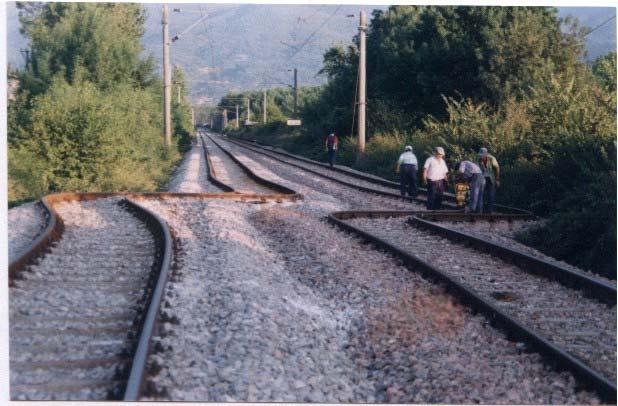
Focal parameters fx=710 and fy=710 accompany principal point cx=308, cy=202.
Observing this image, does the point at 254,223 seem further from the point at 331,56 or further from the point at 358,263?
the point at 331,56

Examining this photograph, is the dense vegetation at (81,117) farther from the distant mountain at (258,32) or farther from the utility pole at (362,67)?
the utility pole at (362,67)

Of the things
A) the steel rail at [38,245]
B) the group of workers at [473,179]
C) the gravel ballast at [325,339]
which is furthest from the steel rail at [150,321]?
the group of workers at [473,179]

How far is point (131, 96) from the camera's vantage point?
27.2 meters

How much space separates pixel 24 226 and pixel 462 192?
31.6 ft

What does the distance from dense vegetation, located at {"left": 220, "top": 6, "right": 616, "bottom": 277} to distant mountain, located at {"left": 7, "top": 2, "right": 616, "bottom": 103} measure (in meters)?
1.52

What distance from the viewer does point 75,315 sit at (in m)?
6.37

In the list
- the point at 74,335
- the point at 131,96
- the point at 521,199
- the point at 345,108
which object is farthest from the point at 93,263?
the point at 345,108

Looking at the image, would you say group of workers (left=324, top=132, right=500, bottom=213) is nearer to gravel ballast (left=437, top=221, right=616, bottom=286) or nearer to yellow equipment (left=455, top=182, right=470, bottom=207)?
yellow equipment (left=455, top=182, right=470, bottom=207)

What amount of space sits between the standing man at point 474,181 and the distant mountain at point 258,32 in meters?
3.59

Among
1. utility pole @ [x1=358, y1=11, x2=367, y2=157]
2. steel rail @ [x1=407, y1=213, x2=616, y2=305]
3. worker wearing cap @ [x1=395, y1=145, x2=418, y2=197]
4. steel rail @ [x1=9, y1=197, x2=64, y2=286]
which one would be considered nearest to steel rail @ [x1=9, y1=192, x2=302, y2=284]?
steel rail @ [x1=9, y1=197, x2=64, y2=286]

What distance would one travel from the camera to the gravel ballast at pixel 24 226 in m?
9.45

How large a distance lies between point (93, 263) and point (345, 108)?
37.7 metres

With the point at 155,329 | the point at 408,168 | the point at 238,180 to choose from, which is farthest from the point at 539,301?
the point at 238,180

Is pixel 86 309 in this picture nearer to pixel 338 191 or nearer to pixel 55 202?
pixel 55 202
